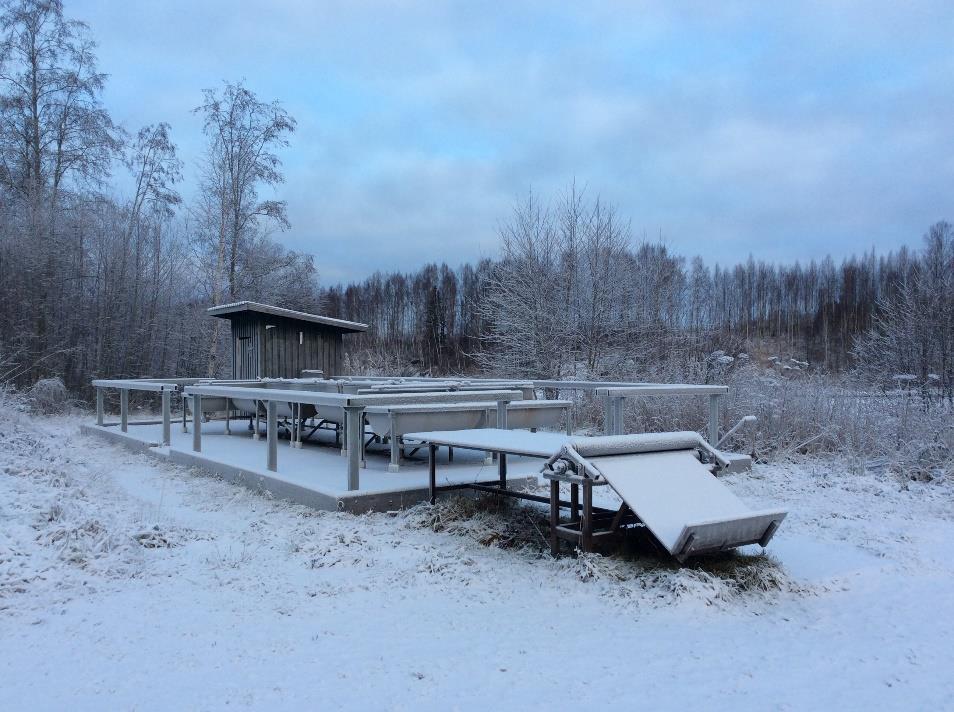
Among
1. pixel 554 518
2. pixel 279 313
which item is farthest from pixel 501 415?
pixel 279 313

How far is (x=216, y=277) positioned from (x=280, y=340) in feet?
27.9

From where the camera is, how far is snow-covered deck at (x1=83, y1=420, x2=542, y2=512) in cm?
590

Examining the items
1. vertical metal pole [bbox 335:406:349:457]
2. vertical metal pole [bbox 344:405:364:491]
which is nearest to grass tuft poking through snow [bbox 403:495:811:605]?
vertical metal pole [bbox 344:405:364:491]

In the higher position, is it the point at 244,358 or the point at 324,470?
the point at 244,358

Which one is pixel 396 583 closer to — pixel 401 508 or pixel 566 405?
pixel 401 508

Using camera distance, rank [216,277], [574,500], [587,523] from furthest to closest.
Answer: [216,277]
[574,500]
[587,523]

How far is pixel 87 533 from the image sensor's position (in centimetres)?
457

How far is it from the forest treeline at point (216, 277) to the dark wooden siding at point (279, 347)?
421 centimetres

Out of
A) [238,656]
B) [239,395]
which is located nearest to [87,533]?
[238,656]

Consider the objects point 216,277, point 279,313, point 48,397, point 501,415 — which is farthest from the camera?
point 216,277

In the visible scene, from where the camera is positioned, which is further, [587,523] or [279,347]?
[279,347]

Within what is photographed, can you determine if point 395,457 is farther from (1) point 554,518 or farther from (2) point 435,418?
(1) point 554,518

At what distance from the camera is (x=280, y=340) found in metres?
12.9

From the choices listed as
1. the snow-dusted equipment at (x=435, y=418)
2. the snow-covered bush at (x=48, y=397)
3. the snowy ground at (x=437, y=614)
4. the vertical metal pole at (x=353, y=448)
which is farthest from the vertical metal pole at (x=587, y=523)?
the snow-covered bush at (x=48, y=397)
